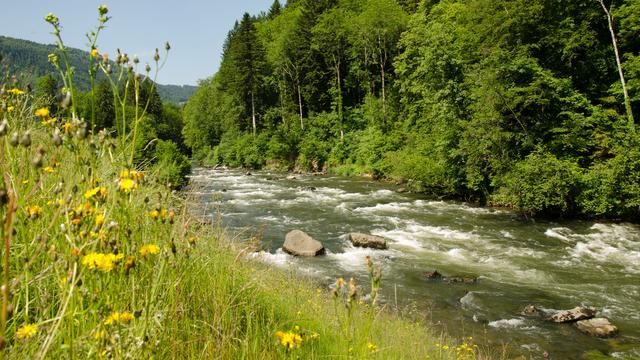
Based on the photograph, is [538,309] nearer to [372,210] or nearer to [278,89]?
[372,210]

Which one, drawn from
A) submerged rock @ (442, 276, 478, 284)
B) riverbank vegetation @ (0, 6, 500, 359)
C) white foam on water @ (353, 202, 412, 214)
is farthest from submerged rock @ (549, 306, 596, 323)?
white foam on water @ (353, 202, 412, 214)

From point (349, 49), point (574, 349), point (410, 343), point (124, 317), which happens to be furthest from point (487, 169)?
point (349, 49)

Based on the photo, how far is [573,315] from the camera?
709cm

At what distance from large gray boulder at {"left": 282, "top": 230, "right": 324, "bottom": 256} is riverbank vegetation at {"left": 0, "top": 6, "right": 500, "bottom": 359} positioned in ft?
21.8

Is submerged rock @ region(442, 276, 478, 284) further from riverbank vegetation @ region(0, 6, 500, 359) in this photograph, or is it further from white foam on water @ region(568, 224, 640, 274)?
riverbank vegetation @ region(0, 6, 500, 359)

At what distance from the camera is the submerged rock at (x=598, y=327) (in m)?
6.53

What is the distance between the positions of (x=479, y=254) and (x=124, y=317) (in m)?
10.7

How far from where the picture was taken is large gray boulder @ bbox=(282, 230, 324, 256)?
424 inches

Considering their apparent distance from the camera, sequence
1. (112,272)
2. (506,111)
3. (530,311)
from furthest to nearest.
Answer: (506,111) → (530,311) → (112,272)

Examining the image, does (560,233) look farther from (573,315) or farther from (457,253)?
(573,315)

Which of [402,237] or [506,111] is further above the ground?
[506,111]

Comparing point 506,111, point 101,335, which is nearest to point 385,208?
point 506,111

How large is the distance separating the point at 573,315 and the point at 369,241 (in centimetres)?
546

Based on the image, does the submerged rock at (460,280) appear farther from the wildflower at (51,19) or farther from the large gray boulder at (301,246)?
the wildflower at (51,19)
